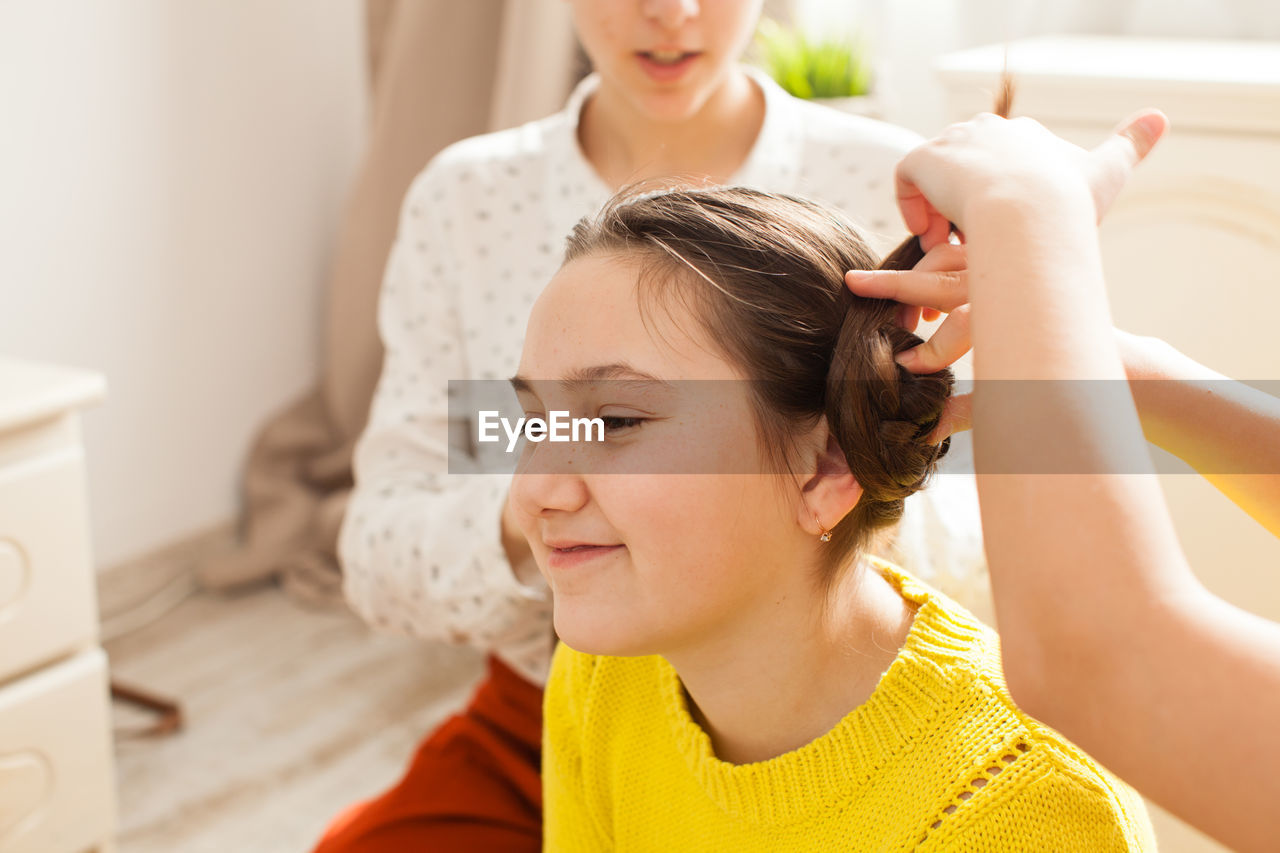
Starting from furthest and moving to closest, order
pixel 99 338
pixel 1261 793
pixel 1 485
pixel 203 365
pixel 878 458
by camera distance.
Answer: pixel 203 365 < pixel 99 338 < pixel 1 485 < pixel 878 458 < pixel 1261 793

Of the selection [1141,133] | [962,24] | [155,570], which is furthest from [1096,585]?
[155,570]

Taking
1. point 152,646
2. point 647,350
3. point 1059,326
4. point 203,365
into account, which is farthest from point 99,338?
point 1059,326

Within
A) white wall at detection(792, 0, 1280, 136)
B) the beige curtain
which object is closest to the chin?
white wall at detection(792, 0, 1280, 136)

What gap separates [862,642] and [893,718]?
2.7 inches

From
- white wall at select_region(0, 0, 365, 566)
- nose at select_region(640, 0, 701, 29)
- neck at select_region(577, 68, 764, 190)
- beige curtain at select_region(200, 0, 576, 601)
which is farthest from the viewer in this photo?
beige curtain at select_region(200, 0, 576, 601)

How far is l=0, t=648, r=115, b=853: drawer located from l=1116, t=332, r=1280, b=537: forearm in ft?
3.89

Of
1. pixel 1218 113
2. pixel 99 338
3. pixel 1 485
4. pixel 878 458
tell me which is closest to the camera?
pixel 878 458

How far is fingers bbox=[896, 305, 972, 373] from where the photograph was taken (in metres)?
0.61

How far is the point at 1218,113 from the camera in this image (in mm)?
1056

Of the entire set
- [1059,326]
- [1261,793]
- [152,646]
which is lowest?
[152,646]

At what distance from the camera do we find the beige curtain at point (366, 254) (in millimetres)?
2119

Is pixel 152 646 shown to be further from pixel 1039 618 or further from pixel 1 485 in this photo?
pixel 1039 618

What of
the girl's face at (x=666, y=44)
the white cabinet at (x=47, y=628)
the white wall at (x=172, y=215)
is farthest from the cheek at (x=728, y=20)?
the white wall at (x=172, y=215)

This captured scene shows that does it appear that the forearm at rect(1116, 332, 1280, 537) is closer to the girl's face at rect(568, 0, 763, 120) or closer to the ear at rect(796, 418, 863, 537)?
the ear at rect(796, 418, 863, 537)
